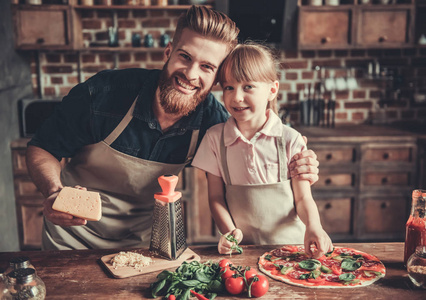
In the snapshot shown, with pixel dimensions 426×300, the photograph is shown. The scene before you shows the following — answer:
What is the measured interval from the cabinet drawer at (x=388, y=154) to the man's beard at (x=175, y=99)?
210cm

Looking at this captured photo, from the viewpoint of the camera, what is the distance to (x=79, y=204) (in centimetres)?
129

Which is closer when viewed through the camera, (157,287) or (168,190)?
(157,287)

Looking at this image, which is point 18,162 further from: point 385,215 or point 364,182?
point 385,215

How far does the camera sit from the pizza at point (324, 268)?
122 centimetres

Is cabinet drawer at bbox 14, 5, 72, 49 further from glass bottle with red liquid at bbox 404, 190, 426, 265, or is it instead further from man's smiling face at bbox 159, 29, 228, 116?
glass bottle with red liquid at bbox 404, 190, 426, 265

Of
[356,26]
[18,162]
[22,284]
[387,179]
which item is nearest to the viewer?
[22,284]

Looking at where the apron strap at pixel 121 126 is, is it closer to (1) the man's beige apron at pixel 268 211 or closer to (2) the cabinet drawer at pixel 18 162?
Answer: (1) the man's beige apron at pixel 268 211

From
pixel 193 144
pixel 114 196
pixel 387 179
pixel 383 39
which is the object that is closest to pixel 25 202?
pixel 114 196

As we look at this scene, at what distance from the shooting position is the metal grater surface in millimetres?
1358

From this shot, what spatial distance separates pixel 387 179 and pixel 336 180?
419 millimetres

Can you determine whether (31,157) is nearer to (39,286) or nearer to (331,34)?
(39,286)

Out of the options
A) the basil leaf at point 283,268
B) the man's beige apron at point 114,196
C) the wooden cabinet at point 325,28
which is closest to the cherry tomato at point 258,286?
the basil leaf at point 283,268

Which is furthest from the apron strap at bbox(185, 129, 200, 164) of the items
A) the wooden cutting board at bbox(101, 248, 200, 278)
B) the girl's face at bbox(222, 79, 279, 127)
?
the wooden cutting board at bbox(101, 248, 200, 278)

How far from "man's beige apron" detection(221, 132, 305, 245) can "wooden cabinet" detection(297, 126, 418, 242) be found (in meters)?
1.81
